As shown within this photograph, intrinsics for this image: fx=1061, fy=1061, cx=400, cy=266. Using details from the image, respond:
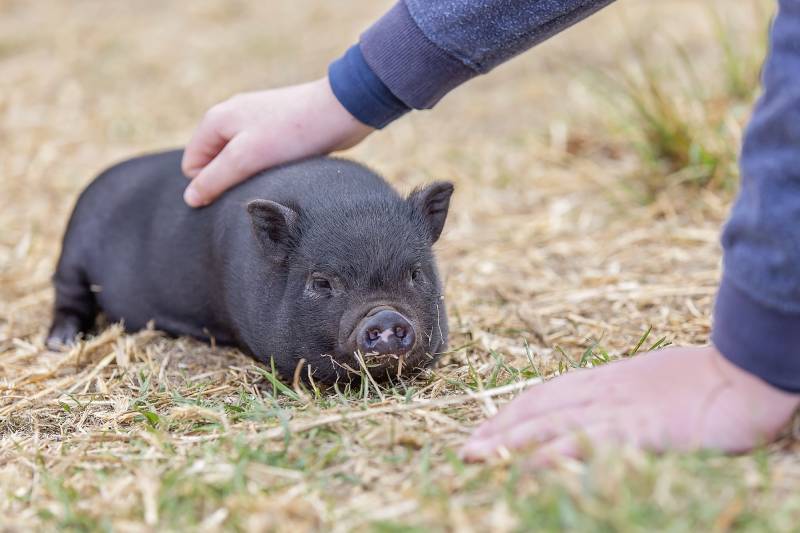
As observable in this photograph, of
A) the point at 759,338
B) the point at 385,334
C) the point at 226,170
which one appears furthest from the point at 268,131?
the point at 759,338

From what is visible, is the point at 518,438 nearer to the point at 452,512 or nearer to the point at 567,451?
the point at 567,451

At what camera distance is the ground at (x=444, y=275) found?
101 inches

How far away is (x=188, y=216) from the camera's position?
15.8ft

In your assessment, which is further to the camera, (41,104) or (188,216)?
(41,104)

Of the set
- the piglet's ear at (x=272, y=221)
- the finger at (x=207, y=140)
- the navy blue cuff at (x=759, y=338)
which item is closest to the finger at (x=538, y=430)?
the navy blue cuff at (x=759, y=338)

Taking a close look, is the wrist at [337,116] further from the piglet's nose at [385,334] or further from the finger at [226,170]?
the piglet's nose at [385,334]

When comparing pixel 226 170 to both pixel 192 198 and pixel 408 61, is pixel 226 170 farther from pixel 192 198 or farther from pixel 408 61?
pixel 408 61

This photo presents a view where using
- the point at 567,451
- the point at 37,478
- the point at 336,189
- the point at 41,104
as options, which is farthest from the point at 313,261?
the point at 41,104

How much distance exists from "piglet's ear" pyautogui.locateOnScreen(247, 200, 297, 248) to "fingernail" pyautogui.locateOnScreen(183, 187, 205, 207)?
618 mm

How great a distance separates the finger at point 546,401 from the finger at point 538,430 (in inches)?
0.8

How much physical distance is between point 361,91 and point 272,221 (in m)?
0.61

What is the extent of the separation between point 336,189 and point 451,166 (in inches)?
132

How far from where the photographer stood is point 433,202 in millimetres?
4246

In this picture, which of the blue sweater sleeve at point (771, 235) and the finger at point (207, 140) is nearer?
the blue sweater sleeve at point (771, 235)
